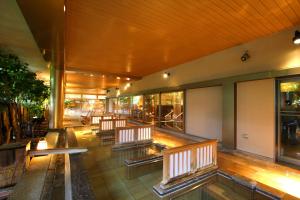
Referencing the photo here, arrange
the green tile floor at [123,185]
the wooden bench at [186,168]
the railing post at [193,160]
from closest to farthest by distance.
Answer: the green tile floor at [123,185]
the wooden bench at [186,168]
the railing post at [193,160]

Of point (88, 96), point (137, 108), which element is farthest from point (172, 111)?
point (88, 96)

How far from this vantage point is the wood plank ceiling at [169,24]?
2.85 metres

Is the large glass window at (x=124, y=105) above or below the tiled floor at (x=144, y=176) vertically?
above

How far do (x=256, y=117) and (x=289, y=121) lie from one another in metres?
0.71

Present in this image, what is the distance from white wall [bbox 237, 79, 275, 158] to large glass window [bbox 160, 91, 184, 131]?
A: 282 cm

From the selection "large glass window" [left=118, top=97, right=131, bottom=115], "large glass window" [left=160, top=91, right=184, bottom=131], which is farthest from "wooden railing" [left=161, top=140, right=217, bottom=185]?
"large glass window" [left=118, top=97, right=131, bottom=115]

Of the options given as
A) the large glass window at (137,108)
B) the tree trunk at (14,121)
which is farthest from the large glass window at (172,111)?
the tree trunk at (14,121)

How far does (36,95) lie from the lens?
5.31 metres

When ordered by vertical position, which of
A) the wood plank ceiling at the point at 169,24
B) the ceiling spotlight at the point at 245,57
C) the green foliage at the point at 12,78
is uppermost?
the wood plank ceiling at the point at 169,24

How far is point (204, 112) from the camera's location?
5.99 meters

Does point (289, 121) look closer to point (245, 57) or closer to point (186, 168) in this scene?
point (245, 57)

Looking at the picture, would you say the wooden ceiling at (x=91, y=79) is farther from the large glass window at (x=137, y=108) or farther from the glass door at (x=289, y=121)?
the glass door at (x=289, y=121)

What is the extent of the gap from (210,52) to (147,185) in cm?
477

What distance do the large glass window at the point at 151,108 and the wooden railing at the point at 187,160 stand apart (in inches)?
218
